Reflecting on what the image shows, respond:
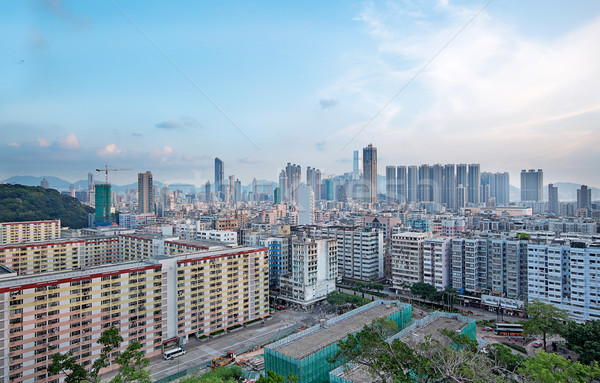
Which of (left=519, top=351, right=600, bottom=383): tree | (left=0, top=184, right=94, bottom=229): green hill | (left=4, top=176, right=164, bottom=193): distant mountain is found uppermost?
(left=4, top=176, right=164, bottom=193): distant mountain

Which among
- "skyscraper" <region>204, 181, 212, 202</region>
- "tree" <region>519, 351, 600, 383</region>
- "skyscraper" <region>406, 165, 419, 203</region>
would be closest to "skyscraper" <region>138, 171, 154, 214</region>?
"skyscraper" <region>204, 181, 212, 202</region>

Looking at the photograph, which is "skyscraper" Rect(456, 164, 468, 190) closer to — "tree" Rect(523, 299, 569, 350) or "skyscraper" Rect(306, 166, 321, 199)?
"skyscraper" Rect(306, 166, 321, 199)

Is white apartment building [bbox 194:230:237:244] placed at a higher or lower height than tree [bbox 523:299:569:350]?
higher

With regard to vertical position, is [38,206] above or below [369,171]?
below

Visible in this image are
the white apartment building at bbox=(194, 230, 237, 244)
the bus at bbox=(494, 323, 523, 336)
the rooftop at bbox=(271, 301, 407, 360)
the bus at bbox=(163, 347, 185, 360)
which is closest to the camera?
the rooftop at bbox=(271, 301, 407, 360)

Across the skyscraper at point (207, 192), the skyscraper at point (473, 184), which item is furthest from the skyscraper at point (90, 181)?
the skyscraper at point (473, 184)

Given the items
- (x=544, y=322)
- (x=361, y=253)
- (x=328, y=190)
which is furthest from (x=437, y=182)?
(x=544, y=322)

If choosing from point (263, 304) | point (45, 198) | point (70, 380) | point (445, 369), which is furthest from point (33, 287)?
point (45, 198)

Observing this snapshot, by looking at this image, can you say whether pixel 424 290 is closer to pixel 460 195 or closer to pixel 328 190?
pixel 328 190
